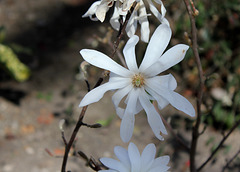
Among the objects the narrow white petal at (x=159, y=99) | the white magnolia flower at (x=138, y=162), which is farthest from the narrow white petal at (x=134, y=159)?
the narrow white petal at (x=159, y=99)

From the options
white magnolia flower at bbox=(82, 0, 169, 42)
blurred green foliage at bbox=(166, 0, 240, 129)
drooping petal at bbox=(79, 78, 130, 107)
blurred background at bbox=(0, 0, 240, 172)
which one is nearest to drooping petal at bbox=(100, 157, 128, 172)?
drooping petal at bbox=(79, 78, 130, 107)

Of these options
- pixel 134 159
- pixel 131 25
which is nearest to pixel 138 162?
pixel 134 159

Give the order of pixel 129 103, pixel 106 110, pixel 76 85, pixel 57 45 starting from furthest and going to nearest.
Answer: pixel 57 45
pixel 76 85
pixel 106 110
pixel 129 103

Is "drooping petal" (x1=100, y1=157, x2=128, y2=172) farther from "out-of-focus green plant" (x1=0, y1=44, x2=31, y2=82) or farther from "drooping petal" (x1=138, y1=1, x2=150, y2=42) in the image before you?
"out-of-focus green plant" (x1=0, y1=44, x2=31, y2=82)

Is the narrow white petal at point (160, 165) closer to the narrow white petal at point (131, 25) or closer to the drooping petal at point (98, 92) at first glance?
the drooping petal at point (98, 92)

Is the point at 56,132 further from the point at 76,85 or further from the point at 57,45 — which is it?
the point at 57,45

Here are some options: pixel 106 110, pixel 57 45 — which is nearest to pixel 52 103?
pixel 106 110

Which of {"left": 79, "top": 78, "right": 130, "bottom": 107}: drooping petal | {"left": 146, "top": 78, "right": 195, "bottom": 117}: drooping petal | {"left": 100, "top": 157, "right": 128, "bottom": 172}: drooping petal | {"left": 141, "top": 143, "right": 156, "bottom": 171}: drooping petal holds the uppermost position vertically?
{"left": 146, "top": 78, "right": 195, "bottom": 117}: drooping petal
